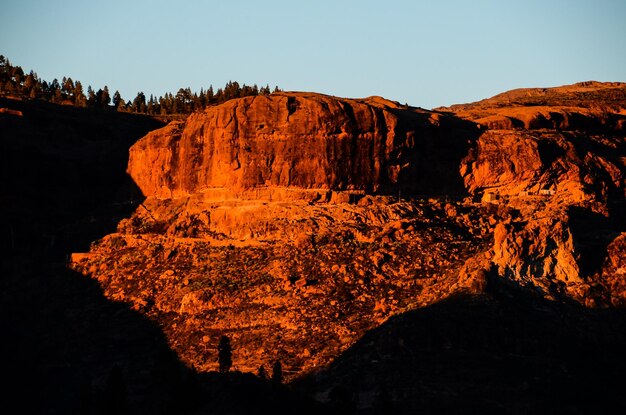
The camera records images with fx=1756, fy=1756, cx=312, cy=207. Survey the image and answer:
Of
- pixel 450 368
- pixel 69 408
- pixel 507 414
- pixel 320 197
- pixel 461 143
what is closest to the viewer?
pixel 507 414

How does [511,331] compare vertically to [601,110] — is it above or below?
below

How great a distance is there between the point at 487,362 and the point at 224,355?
1285 centimetres

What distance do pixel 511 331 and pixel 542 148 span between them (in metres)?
23.1

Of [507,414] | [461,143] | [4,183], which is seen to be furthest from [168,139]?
[507,414]

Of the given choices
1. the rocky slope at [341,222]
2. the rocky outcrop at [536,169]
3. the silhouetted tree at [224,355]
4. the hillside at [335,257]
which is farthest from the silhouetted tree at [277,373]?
the rocky outcrop at [536,169]

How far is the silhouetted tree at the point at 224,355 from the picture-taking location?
84.6 meters

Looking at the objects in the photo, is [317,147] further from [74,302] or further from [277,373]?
[277,373]

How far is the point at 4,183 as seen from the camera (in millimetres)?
112688

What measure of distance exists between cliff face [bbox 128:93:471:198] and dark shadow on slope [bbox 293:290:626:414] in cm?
1578

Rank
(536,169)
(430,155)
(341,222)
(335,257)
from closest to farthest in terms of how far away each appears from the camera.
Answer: (335,257) < (341,222) < (536,169) < (430,155)

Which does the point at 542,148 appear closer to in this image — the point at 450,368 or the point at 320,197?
the point at 320,197

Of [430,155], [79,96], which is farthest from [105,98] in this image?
[430,155]

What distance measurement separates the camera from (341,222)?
97.4 meters

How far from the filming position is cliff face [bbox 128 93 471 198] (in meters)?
99.8
